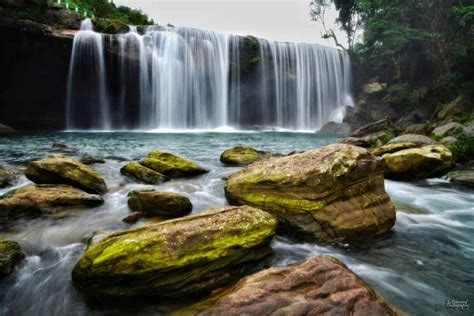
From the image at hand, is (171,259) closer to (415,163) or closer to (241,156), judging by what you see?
(241,156)

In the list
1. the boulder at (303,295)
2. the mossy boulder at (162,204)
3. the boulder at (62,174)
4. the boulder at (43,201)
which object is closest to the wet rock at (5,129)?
the boulder at (62,174)

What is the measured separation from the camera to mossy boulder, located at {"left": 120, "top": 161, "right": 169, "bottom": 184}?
321 inches

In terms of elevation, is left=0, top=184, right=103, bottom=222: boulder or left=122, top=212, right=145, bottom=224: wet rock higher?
left=0, top=184, right=103, bottom=222: boulder

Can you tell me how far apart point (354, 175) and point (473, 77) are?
1025 inches

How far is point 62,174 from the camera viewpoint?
6656 mm

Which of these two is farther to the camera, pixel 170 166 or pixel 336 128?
pixel 336 128

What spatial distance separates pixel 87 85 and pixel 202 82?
1078cm

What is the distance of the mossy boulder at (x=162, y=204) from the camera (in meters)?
5.53

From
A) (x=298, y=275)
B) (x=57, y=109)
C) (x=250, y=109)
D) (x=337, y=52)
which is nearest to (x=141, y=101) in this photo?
(x=57, y=109)

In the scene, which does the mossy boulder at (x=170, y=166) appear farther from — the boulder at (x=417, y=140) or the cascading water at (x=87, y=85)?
the cascading water at (x=87, y=85)

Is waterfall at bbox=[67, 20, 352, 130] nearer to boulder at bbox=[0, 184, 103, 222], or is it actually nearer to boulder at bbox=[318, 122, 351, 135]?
boulder at bbox=[318, 122, 351, 135]

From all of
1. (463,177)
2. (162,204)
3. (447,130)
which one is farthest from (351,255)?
(447,130)

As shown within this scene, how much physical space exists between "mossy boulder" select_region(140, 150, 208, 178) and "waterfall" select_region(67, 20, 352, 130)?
21853 millimetres

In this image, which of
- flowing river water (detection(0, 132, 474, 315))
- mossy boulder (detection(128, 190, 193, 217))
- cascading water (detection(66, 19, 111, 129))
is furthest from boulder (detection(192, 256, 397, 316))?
cascading water (detection(66, 19, 111, 129))
